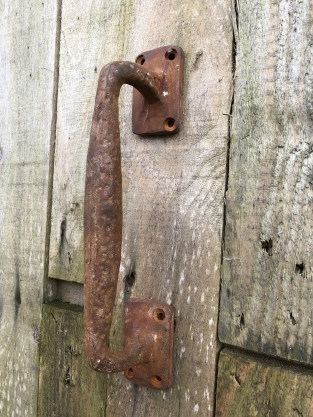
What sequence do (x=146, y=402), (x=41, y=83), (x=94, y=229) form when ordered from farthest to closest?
(x=41, y=83), (x=146, y=402), (x=94, y=229)

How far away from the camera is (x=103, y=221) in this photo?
0.49 m

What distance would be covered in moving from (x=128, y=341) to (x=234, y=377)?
150mm

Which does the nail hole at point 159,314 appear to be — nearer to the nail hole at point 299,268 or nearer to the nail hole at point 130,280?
the nail hole at point 130,280

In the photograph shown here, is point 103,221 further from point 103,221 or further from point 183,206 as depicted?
point 183,206

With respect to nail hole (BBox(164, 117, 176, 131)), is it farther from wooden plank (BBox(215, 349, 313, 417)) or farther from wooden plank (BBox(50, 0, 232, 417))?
wooden plank (BBox(215, 349, 313, 417))

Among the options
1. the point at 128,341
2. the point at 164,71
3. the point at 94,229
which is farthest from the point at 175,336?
the point at 164,71

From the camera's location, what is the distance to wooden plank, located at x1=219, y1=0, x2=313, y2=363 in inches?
19.1

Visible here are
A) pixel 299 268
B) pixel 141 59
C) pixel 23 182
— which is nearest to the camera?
pixel 299 268

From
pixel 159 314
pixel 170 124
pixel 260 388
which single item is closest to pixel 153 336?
pixel 159 314

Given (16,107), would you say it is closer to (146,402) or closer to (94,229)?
(94,229)

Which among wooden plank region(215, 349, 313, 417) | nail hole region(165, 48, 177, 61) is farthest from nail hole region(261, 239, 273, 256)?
nail hole region(165, 48, 177, 61)

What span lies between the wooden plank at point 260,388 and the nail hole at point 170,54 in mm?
391

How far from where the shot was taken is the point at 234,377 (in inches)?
20.8

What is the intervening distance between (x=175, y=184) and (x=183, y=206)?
1.3 inches
